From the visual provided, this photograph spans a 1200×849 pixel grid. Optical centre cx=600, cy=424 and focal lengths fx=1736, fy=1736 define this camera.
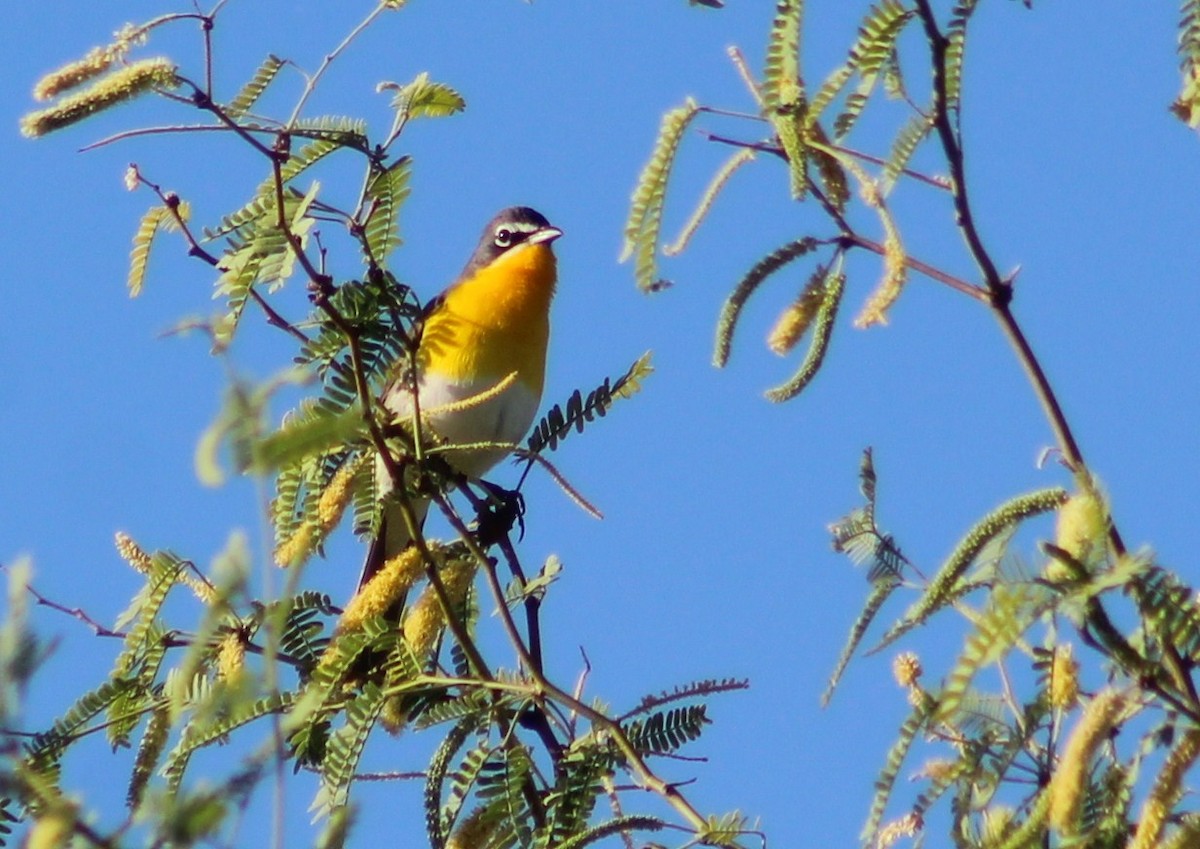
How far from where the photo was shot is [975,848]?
2.73 metres

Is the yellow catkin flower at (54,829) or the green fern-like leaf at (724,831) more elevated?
the green fern-like leaf at (724,831)

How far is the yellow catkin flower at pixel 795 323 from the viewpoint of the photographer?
3.35 meters

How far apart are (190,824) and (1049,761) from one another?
6.16 ft

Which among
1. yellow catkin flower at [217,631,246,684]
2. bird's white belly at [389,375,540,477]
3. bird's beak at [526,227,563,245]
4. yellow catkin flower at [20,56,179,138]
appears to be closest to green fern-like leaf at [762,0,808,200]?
yellow catkin flower at [20,56,179,138]

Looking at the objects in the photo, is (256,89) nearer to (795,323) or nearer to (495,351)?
(795,323)

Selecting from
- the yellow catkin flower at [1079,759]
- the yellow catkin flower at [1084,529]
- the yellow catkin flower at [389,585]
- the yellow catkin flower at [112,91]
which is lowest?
the yellow catkin flower at [1079,759]

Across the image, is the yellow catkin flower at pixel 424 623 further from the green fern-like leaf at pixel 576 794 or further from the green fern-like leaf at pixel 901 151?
the green fern-like leaf at pixel 901 151

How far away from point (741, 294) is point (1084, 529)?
4.05 feet

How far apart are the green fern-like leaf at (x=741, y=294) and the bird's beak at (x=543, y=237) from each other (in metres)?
4.50

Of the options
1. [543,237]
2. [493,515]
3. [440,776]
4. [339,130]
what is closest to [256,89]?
[339,130]

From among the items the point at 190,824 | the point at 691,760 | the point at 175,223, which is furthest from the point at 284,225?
the point at 190,824

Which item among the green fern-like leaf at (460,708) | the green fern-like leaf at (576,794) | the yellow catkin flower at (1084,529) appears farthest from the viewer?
the green fern-like leaf at (460,708)

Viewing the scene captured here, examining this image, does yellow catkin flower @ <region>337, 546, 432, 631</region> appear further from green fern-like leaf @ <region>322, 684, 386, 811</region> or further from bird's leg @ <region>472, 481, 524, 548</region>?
bird's leg @ <region>472, 481, 524, 548</region>

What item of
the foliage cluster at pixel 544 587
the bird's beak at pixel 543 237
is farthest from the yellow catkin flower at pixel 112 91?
the bird's beak at pixel 543 237
